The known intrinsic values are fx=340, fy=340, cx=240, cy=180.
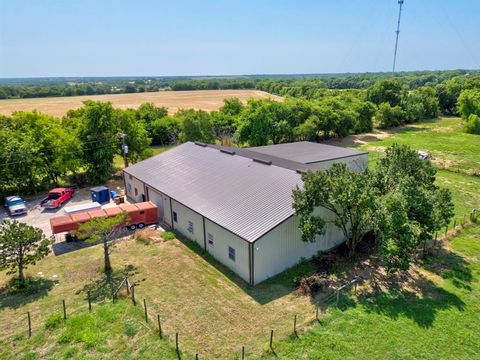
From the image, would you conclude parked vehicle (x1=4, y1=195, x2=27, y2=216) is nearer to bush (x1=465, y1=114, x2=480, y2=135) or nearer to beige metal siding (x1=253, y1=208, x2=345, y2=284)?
beige metal siding (x1=253, y1=208, x2=345, y2=284)

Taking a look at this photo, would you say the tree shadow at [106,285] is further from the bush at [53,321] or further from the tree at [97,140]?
the tree at [97,140]

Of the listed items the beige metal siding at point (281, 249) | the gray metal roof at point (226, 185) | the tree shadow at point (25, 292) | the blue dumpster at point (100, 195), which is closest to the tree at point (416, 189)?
the beige metal siding at point (281, 249)

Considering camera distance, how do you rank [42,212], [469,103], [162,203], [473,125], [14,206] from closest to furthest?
[162,203]
[14,206]
[42,212]
[473,125]
[469,103]

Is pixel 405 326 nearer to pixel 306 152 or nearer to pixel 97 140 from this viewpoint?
pixel 306 152

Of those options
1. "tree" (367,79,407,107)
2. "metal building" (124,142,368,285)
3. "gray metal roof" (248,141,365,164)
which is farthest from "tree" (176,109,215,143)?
"tree" (367,79,407,107)

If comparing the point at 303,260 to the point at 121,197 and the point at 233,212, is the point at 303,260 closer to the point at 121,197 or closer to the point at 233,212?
the point at 233,212

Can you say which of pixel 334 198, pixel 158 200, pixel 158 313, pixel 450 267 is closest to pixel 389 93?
pixel 450 267

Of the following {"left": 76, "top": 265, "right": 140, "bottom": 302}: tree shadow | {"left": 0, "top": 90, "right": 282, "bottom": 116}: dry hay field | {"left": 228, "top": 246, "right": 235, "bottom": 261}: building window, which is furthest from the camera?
{"left": 0, "top": 90, "right": 282, "bottom": 116}: dry hay field
